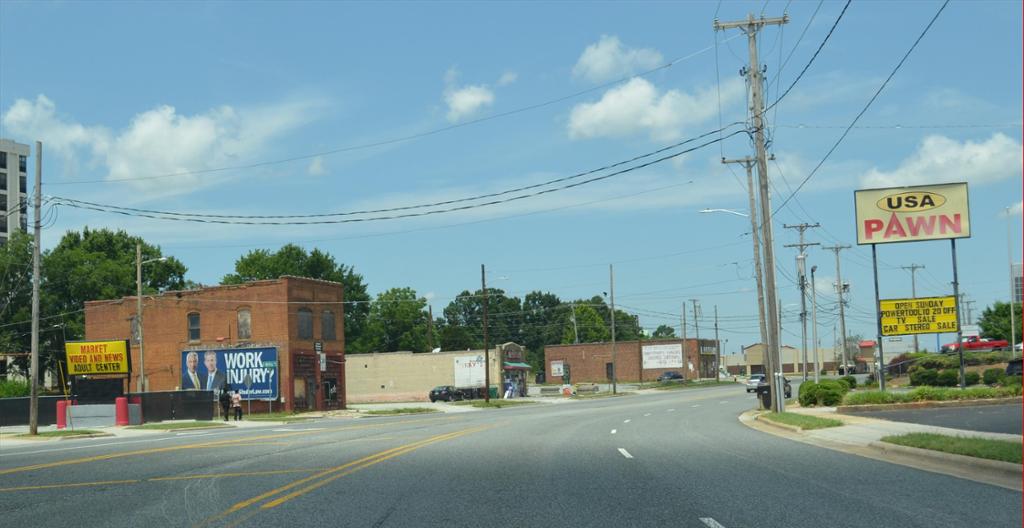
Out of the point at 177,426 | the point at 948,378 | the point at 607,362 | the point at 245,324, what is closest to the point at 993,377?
the point at 948,378

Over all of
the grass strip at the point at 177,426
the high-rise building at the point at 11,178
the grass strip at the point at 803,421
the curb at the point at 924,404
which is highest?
the high-rise building at the point at 11,178

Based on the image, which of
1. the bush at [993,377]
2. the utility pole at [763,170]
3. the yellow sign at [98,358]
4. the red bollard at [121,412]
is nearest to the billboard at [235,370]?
the yellow sign at [98,358]

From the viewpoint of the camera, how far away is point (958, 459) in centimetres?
1684

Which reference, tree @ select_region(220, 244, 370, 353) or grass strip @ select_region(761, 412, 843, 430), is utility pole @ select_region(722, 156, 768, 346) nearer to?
grass strip @ select_region(761, 412, 843, 430)

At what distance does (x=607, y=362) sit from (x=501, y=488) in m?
119

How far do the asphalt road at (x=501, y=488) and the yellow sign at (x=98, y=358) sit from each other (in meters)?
30.8

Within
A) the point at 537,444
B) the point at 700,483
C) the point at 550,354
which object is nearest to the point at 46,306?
the point at 550,354

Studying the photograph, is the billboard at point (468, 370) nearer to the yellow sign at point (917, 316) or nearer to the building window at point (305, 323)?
the building window at point (305, 323)

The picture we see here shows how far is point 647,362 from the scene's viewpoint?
132 m

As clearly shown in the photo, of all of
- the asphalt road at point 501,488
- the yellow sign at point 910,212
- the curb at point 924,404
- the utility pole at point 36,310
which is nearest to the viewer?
the asphalt road at point 501,488

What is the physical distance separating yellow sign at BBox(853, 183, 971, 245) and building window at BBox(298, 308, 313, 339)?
1410 inches

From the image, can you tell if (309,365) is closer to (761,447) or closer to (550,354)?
(761,447)

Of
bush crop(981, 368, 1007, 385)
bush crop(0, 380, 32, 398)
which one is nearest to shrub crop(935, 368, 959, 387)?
bush crop(981, 368, 1007, 385)

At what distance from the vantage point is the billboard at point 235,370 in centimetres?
6159
